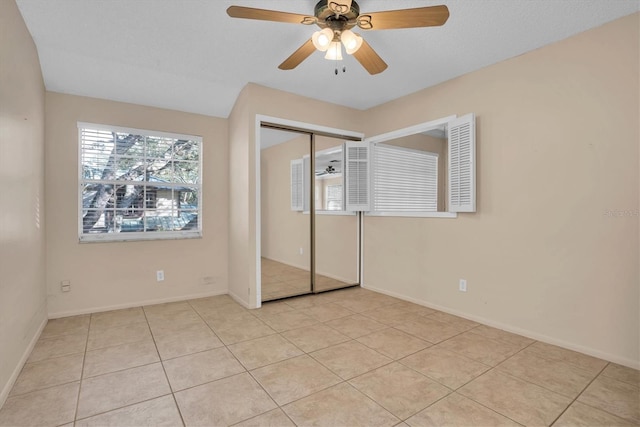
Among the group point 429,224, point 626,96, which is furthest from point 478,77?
point 429,224

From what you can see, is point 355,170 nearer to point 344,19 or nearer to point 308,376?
point 344,19

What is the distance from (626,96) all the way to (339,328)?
9.76ft

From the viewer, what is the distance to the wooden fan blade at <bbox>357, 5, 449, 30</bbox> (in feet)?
5.80

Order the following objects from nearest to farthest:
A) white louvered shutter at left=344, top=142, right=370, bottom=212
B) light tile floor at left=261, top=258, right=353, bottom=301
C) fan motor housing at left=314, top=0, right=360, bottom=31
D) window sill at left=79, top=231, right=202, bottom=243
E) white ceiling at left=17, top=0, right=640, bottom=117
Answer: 1. fan motor housing at left=314, top=0, right=360, bottom=31
2. white ceiling at left=17, top=0, right=640, bottom=117
3. window sill at left=79, top=231, right=202, bottom=243
4. light tile floor at left=261, top=258, right=353, bottom=301
5. white louvered shutter at left=344, top=142, right=370, bottom=212

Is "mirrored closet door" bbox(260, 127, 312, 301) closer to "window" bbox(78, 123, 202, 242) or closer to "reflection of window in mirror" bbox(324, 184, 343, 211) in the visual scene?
"reflection of window in mirror" bbox(324, 184, 343, 211)

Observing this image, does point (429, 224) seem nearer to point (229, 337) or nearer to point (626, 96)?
point (626, 96)

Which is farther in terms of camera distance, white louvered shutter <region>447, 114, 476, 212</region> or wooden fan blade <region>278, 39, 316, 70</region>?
white louvered shutter <region>447, 114, 476, 212</region>

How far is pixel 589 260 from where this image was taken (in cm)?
245

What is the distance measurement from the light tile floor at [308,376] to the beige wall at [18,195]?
0.25 meters

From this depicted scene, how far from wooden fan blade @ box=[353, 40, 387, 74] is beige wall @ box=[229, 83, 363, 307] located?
1.52m

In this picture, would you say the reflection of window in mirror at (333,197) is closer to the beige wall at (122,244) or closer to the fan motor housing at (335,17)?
the beige wall at (122,244)

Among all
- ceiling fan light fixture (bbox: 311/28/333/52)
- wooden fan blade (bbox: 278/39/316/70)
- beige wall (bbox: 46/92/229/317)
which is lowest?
beige wall (bbox: 46/92/229/317)

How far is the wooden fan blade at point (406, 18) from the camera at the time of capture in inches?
69.6

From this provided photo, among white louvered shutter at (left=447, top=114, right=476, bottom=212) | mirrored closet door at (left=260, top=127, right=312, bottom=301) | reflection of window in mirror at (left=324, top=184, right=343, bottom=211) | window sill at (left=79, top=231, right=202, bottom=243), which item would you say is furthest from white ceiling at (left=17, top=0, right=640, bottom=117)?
window sill at (left=79, top=231, right=202, bottom=243)
